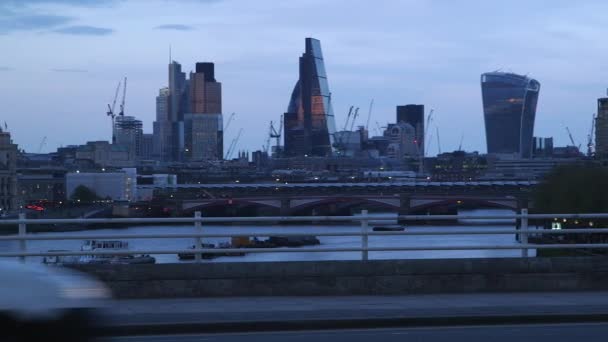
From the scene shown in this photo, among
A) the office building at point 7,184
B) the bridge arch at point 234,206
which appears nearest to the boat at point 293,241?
the bridge arch at point 234,206

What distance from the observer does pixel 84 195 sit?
54.1 meters

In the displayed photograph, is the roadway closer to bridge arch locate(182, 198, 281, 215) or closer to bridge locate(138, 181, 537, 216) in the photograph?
bridge arch locate(182, 198, 281, 215)

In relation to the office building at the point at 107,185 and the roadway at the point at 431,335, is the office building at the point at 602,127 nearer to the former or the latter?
the office building at the point at 107,185

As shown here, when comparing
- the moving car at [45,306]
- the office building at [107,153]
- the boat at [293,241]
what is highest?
the office building at [107,153]

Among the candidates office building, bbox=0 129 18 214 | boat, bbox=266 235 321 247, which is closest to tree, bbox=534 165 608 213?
boat, bbox=266 235 321 247

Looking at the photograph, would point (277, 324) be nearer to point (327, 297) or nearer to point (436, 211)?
point (327, 297)

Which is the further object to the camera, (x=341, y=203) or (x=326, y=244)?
(x=341, y=203)

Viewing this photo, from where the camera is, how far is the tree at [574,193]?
44.4m

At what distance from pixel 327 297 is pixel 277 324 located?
2.73 m

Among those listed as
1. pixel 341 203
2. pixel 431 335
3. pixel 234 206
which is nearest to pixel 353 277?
pixel 431 335

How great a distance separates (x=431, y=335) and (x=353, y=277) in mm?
3379

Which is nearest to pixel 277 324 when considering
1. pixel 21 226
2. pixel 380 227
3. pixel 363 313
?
pixel 363 313

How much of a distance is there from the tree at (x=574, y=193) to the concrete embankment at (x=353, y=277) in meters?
27.1

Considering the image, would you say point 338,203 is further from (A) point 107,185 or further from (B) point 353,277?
(B) point 353,277
